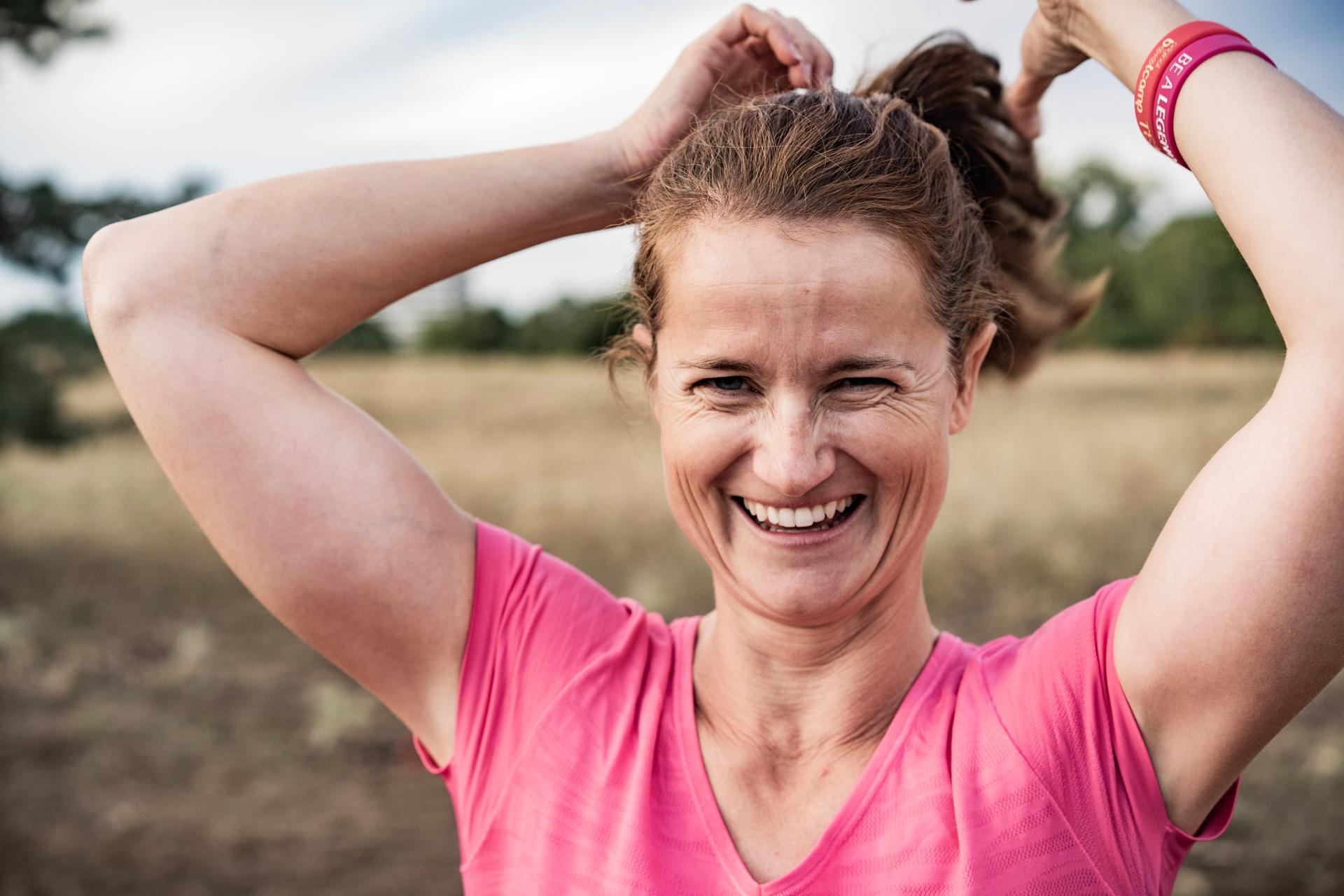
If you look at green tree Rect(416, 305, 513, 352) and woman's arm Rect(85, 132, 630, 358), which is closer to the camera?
woman's arm Rect(85, 132, 630, 358)

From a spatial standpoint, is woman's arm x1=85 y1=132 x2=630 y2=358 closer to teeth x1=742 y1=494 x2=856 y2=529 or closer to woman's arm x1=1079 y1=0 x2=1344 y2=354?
teeth x1=742 y1=494 x2=856 y2=529

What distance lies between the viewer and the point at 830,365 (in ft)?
4.61

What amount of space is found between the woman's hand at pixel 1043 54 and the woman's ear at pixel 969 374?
0.43 meters

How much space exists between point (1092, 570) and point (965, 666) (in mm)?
5484

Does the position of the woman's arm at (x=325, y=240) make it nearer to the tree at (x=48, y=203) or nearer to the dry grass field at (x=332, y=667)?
the dry grass field at (x=332, y=667)

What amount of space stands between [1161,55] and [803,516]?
738 millimetres

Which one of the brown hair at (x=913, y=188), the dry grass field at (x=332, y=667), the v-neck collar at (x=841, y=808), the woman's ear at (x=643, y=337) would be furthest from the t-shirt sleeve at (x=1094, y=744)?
the dry grass field at (x=332, y=667)

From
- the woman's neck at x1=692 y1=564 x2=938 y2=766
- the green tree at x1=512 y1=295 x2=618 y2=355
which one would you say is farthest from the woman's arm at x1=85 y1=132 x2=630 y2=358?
the green tree at x1=512 y1=295 x2=618 y2=355

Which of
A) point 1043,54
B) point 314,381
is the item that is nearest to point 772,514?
point 314,381

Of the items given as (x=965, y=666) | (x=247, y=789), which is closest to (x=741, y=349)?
(x=965, y=666)

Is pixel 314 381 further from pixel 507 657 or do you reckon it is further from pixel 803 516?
pixel 803 516

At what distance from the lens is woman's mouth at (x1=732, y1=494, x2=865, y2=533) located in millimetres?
1465

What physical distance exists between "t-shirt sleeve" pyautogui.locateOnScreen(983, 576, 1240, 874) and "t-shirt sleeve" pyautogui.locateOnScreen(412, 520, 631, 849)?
61 cm

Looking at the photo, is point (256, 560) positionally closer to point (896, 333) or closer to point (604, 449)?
point (896, 333)
